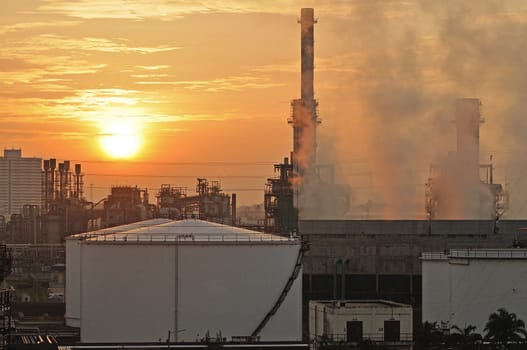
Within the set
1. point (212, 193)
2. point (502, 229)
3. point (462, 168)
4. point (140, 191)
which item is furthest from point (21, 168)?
point (502, 229)

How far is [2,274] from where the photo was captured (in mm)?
22703

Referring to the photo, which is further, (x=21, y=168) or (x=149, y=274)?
(x=21, y=168)

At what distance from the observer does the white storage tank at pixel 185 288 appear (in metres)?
35.4

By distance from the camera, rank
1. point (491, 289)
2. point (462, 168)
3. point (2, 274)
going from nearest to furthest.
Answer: point (2, 274) → point (491, 289) → point (462, 168)

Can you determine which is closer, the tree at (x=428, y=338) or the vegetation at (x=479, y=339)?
the vegetation at (x=479, y=339)

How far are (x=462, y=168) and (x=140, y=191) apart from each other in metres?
31.2

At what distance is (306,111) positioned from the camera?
71.1 m

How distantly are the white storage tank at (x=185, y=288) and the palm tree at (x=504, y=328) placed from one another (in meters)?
5.64

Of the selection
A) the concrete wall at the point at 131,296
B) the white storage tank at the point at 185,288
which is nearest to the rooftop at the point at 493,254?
the white storage tank at the point at 185,288

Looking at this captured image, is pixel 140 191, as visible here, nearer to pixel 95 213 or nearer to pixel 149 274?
pixel 95 213

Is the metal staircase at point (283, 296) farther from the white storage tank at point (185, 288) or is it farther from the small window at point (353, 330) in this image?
the small window at point (353, 330)

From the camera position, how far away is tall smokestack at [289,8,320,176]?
233 feet

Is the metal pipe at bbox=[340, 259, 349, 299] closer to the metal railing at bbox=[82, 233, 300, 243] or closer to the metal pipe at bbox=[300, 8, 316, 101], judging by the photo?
the metal railing at bbox=[82, 233, 300, 243]

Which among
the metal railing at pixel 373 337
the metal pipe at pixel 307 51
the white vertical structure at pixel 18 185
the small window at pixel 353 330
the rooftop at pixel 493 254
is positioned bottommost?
the metal railing at pixel 373 337
